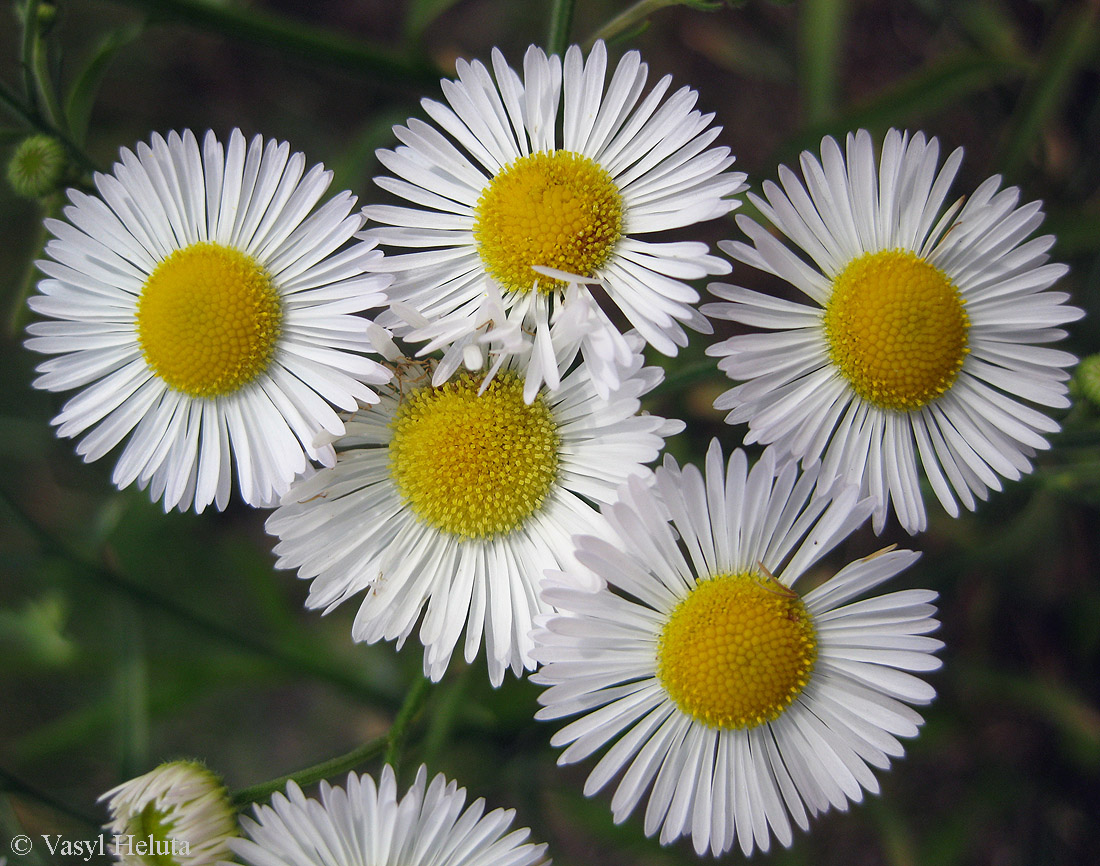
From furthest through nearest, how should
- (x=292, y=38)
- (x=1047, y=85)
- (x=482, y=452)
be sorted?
(x=1047, y=85) < (x=292, y=38) < (x=482, y=452)

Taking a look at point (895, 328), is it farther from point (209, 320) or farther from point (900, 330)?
point (209, 320)

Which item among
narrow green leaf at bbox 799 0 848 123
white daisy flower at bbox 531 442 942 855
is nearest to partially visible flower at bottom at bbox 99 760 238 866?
white daisy flower at bbox 531 442 942 855

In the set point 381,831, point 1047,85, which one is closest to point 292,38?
point 381,831

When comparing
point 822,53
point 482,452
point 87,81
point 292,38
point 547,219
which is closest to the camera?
point 547,219

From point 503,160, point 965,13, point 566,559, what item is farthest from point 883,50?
point 566,559

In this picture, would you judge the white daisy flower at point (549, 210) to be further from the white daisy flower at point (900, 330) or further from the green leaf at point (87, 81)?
the green leaf at point (87, 81)
